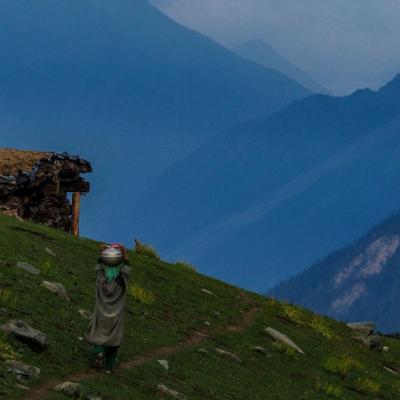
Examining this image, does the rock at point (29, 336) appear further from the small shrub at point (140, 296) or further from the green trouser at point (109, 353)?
the small shrub at point (140, 296)

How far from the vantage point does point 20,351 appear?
14.0 meters

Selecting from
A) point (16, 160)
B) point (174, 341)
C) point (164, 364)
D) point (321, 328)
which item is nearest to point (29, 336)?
point (164, 364)

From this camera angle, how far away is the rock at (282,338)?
24.8m

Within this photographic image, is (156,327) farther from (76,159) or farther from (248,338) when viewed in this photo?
(76,159)

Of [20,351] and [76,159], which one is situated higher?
[76,159]

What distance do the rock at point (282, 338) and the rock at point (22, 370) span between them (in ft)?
41.4

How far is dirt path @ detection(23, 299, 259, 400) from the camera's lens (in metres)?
12.5

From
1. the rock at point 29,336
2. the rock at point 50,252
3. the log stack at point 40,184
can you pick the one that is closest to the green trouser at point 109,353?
the rock at point 29,336

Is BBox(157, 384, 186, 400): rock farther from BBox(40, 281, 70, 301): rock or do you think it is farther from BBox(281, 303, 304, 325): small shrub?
BBox(281, 303, 304, 325): small shrub

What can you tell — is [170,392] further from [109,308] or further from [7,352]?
[7,352]

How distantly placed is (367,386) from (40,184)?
82.9 feet

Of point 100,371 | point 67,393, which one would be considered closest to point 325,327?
point 100,371

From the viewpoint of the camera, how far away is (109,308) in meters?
14.7

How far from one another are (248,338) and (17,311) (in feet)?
28.1
